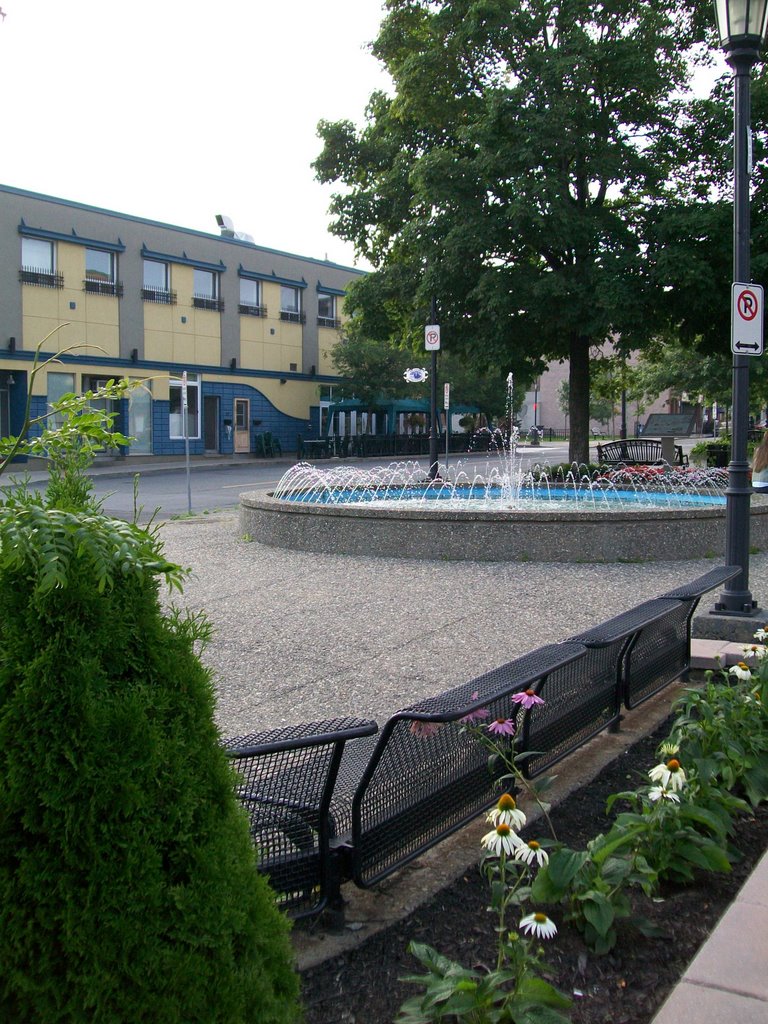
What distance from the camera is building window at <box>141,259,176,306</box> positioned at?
37.8m

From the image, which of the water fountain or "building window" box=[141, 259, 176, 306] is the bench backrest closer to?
the water fountain

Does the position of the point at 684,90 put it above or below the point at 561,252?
above

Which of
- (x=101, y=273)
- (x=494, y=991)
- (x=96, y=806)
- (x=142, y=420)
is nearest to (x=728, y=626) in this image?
(x=494, y=991)

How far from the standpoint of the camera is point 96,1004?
1605mm

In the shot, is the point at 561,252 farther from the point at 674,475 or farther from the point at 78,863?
the point at 78,863

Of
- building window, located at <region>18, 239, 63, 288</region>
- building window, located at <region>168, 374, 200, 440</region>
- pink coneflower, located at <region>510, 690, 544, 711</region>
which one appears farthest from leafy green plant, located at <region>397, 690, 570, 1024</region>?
building window, located at <region>168, 374, 200, 440</region>

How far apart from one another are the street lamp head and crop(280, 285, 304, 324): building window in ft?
127

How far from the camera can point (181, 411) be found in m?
39.8

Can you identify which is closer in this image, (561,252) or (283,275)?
(561,252)

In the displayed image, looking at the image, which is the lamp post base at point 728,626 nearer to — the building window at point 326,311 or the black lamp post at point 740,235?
the black lamp post at point 740,235

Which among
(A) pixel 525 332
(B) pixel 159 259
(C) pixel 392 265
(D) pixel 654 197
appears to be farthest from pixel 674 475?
(B) pixel 159 259

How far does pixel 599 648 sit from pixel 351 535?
285 inches

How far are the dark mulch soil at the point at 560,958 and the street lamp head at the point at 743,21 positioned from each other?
18.9 ft

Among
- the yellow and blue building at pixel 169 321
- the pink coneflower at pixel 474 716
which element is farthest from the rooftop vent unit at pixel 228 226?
the pink coneflower at pixel 474 716
